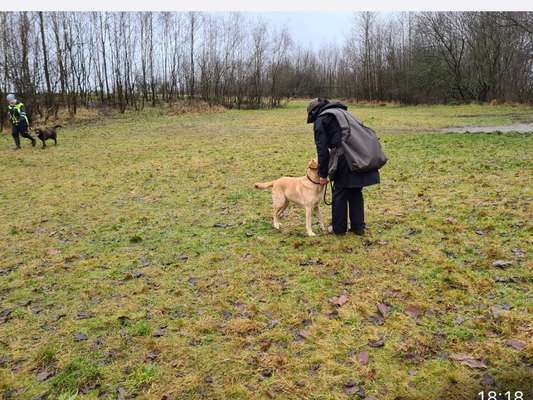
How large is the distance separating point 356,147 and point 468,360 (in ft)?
9.66

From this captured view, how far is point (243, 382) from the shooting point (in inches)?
126

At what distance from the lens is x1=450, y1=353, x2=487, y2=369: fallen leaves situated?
126 inches

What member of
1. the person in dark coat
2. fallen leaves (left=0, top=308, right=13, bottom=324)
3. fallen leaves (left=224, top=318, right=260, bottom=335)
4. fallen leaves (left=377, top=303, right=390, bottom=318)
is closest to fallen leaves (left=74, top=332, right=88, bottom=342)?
fallen leaves (left=0, top=308, right=13, bottom=324)

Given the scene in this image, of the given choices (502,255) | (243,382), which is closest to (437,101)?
(502,255)

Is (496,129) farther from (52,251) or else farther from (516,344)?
(52,251)

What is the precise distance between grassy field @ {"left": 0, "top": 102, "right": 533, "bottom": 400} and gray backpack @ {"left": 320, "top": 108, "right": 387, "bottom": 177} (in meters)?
1.12

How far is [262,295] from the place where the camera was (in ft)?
15.0

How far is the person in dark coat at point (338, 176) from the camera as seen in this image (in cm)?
553

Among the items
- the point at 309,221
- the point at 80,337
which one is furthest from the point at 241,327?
the point at 309,221

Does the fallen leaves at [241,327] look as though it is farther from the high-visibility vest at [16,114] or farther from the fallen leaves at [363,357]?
the high-visibility vest at [16,114]

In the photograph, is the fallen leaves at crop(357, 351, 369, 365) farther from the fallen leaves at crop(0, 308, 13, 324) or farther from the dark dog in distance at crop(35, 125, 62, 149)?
the dark dog in distance at crop(35, 125, 62, 149)

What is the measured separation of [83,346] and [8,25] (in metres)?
26.7

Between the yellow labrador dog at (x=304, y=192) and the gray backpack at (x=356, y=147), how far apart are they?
1.48 ft

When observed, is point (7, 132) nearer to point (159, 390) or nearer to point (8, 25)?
point (8, 25)
